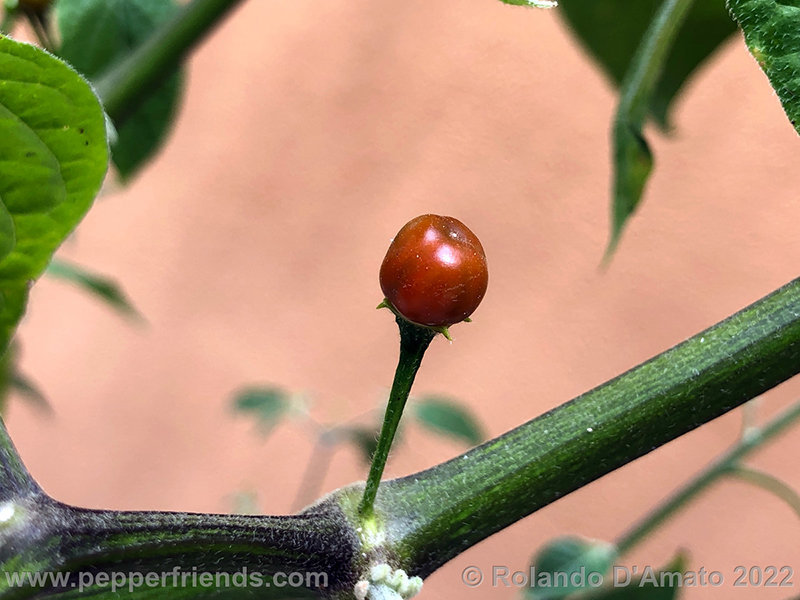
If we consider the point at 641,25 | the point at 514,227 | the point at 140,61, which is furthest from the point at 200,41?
the point at 514,227

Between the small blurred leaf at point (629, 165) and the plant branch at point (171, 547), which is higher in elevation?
the small blurred leaf at point (629, 165)

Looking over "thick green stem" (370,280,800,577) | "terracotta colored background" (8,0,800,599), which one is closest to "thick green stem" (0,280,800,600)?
"thick green stem" (370,280,800,577)

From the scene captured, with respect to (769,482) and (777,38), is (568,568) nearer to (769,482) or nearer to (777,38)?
(769,482)

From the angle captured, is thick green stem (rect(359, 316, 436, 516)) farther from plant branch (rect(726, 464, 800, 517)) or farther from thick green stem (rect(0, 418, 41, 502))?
plant branch (rect(726, 464, 800, 517))

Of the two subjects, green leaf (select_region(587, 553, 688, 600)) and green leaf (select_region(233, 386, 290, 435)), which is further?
green leaf (select_region(233, 386, 290, 435))

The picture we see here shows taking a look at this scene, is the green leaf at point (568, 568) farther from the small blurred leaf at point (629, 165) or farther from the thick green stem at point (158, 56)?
the thick green stem at point (158, 56)

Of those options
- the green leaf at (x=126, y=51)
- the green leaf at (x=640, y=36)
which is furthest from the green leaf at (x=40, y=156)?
the green leaf at (x=640, y=36)
